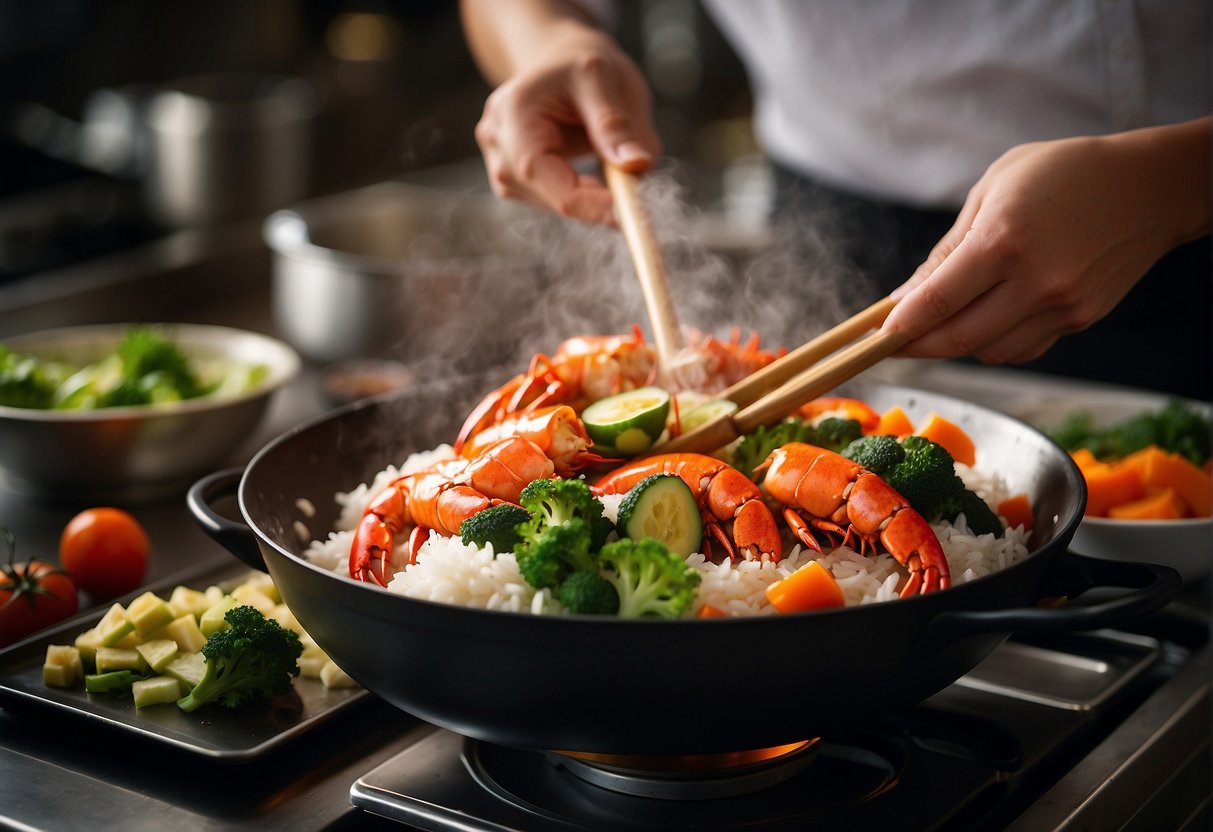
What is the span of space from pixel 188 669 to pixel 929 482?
3.03 ft

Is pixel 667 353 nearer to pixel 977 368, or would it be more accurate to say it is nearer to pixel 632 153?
pixel 632 153

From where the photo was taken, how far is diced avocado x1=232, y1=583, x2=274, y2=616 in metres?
1.70

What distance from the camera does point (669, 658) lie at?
1.13 meters

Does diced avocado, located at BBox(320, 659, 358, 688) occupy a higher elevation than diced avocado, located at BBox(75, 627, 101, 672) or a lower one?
lower

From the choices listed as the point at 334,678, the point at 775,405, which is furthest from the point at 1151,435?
the point at 334,678

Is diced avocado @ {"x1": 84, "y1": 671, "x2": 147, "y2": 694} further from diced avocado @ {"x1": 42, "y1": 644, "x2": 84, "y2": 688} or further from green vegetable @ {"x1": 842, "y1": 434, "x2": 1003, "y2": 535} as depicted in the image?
green vegetable @ {"x1": 842, "y1": 434, "x2": 1003, "y2": 535}

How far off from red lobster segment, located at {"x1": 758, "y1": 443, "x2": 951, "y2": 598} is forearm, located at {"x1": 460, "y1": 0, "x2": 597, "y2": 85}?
1.07m

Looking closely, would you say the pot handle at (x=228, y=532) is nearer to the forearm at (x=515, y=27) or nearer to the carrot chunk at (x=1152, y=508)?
the forearm at (x=515, y=27)

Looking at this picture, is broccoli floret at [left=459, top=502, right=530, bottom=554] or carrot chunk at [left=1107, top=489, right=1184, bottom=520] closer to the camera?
broccoli floret at [left=459, top=502, right=530, bottom=554]

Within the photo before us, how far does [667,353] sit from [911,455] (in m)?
0.40

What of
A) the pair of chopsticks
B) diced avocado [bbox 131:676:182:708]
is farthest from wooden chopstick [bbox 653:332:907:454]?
diced avocado [bbox 131:676:182:708]

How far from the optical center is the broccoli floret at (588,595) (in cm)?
121

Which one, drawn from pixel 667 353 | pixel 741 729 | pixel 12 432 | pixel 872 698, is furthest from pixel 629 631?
pixel 12 432

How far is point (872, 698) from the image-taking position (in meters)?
1.23
